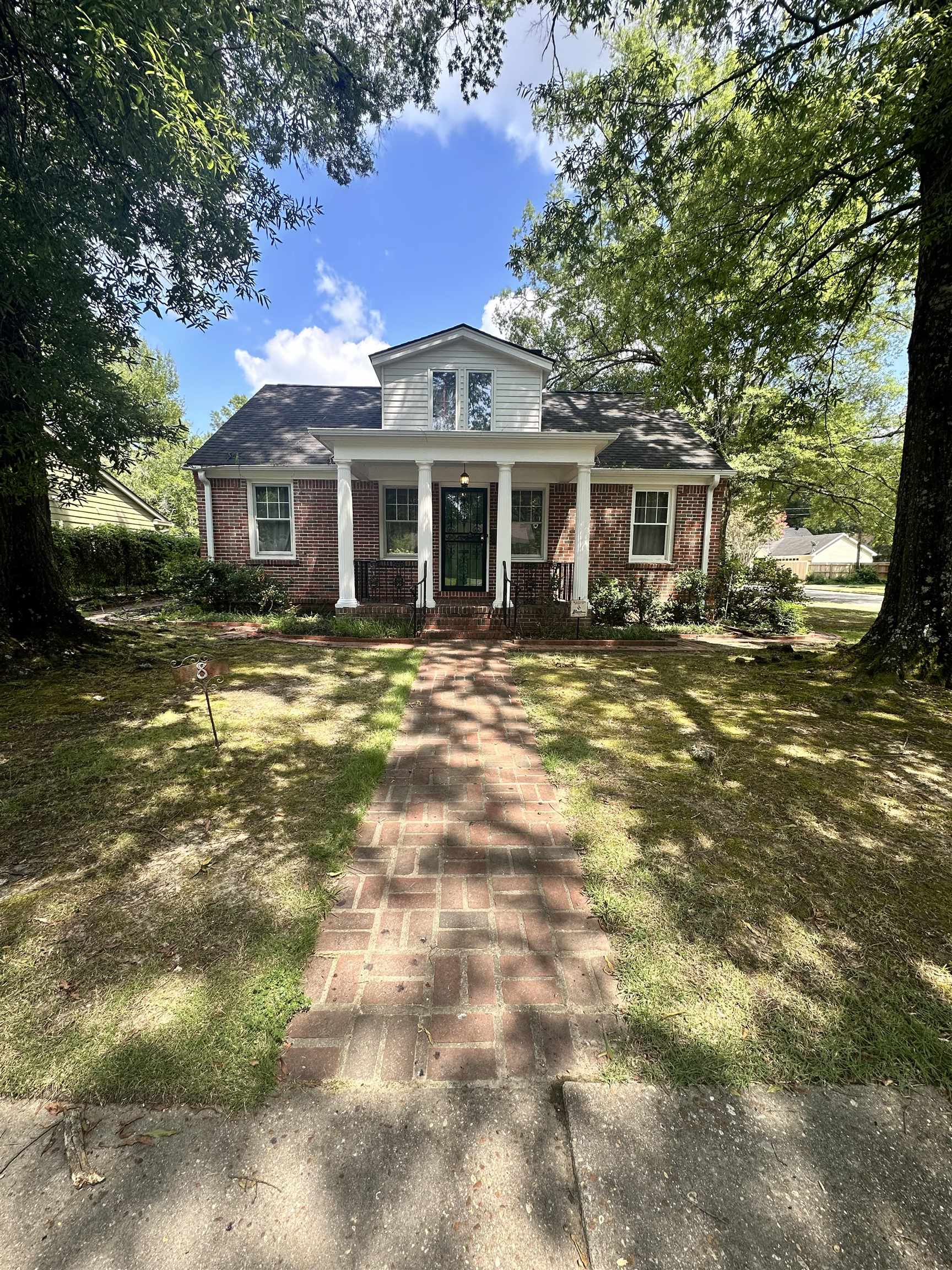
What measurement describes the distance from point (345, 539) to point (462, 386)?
4.01 meters

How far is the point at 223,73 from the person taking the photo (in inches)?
205

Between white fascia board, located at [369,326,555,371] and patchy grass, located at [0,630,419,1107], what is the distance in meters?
8.09

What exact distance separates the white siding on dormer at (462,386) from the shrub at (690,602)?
4782 millimetres

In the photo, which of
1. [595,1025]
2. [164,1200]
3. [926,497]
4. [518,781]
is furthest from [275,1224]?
[926,497]

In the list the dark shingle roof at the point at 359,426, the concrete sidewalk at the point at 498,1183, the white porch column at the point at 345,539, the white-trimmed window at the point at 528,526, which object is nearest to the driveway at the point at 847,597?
the dark shingle roof at the point at 359,426

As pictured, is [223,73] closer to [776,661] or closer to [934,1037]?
[934,1037]

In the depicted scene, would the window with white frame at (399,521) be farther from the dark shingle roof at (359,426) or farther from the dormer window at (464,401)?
the dormer window at (464,401)

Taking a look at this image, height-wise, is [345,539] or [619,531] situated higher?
[619,531]

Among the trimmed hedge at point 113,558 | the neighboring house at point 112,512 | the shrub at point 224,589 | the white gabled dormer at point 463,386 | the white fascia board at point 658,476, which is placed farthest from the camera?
the neighboring house at point 112,512

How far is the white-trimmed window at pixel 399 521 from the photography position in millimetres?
12562

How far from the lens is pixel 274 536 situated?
12367mm

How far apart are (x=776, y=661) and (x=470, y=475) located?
24.8 feet

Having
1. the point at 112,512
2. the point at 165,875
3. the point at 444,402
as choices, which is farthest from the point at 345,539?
the point at 112,512

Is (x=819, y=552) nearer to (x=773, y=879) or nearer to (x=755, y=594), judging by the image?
(x=755, y=594)
